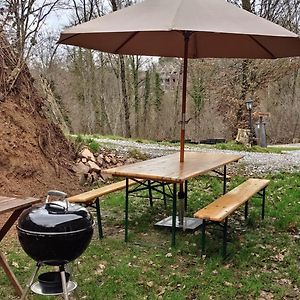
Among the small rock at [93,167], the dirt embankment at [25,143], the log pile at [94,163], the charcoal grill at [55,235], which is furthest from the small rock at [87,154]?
the charcoal grill at [55,235]

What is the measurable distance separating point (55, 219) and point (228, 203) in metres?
2.26

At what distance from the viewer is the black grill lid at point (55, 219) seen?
236cm

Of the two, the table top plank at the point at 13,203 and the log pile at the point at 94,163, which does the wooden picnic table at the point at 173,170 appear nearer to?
the table top plank at the point at 13,203

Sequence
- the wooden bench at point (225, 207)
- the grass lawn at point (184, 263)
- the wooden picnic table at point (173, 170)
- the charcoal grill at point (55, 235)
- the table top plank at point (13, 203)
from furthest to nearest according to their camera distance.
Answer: the wooden picnic table at point (173, 170), the wooden bench at point (225, 207), the grass lawn at point (184, 263), the table top plank at point (13, 203), the charcoal grill at point (55, 235)

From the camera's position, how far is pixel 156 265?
12.6ft

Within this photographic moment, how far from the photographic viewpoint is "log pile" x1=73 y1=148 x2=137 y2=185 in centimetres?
701

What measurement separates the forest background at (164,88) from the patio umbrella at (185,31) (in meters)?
9.56

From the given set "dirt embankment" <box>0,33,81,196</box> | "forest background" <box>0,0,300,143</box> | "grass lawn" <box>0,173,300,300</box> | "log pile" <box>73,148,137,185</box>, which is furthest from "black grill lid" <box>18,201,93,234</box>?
"forest background" <box>0,0,300,143</box>

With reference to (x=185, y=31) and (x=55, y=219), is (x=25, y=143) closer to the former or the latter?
(x=185, y=31)

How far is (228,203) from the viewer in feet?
14.1

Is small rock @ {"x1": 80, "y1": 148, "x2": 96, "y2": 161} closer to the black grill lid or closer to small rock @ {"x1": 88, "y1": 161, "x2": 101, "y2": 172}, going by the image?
small rock @ {"x1": 88, "y1": 161, "x2": 101, "y2": 172}

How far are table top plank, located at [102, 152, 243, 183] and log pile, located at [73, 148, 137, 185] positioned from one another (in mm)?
2006

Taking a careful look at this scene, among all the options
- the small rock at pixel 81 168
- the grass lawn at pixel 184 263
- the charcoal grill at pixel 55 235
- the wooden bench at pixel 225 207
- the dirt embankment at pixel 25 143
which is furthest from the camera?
the small rock at pixel 81 168

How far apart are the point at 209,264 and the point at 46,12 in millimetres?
5324
